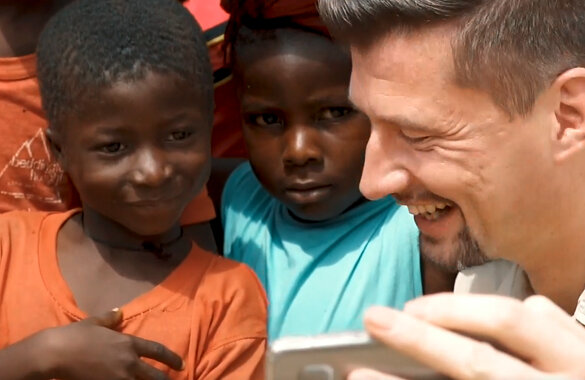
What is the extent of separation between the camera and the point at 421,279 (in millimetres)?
1522

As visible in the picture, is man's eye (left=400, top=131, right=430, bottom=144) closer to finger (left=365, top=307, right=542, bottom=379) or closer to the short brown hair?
the short brown hair

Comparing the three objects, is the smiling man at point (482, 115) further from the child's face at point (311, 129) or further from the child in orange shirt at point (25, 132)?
the child in orange shirt at point (25, 132)

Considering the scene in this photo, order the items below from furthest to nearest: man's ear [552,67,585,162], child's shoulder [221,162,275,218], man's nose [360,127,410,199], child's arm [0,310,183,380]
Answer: child's shoulder [221,162,275,218] < child's arm [0,310,183,380] < man's nose [360,127,410,199] < man's ear [552,67,585,162]

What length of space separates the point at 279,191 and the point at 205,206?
0.45 feet

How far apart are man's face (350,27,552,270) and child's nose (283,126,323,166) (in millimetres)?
327

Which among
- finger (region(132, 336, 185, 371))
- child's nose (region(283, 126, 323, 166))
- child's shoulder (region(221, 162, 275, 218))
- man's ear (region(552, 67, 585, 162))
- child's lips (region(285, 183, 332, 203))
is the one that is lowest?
finger (region(132, 336, 185, 371))

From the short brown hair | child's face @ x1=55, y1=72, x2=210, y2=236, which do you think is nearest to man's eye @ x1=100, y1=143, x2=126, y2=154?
child's face @ x1=55, y1=72, x2=210, y2=236

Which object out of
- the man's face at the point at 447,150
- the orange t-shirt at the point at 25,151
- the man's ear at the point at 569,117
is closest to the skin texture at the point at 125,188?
the orange t-shirt at the point at 25,151

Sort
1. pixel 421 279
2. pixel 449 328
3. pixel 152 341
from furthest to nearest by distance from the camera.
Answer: pixel 421 279 < pixel 152 341 < pixel 449 328

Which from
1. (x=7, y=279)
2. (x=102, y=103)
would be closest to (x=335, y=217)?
(x=102, y=103)

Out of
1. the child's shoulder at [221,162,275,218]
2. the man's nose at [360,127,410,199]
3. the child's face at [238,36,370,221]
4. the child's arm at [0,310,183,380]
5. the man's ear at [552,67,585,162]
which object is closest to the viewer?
the man's ear at [552,67,585,162]

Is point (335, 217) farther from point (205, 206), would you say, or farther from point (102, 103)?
point (102, 103)

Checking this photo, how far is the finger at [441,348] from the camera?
29.1 inches

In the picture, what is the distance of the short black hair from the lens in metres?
1.43
